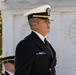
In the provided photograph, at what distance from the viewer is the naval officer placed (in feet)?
10.6

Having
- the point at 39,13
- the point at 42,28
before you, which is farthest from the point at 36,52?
the point at 39,13

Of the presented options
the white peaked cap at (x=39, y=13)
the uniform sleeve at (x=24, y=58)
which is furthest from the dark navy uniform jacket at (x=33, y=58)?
the white peaked cap at (x=39, y=13)

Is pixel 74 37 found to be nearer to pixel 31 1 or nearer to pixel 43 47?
pixel 31 1

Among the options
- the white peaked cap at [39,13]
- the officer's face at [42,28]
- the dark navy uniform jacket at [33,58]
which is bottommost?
the dark navy uniform jacket at [33,58]

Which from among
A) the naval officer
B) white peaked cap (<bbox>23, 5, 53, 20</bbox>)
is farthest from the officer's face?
white peaked cap (<bbox>23, 5, 53, 20</bbox>)

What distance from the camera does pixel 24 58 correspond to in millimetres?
3234

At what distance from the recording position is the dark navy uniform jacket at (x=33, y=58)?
3238 millimetres

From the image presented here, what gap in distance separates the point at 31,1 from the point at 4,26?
2.78ft

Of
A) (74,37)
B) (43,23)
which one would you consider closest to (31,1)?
(74,37)

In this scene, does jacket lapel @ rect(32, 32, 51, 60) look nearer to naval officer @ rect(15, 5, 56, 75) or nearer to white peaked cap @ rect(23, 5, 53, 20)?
naval officer @ rect(15, 5, 56, 75)

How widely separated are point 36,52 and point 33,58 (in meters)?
0.06

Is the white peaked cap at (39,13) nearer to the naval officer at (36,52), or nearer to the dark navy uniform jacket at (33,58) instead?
the naval officer at (36,52)

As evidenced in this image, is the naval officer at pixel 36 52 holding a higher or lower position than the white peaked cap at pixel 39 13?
lower

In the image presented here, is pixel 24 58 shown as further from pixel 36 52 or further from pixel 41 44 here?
pixel 41 44
